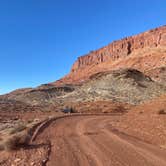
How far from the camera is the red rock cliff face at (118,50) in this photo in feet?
497

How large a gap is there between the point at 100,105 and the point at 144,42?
A: 12459 cm

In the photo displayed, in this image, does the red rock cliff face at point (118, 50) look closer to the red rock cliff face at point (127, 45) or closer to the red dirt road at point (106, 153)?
the red rock cliff face at point (127, 45)

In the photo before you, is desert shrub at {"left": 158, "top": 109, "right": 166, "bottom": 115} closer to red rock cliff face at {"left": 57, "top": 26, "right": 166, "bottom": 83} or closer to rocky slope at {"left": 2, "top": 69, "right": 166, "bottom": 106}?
rocky slope at {"left": 2, "top": 69, "right": 166, "bottom": 106}

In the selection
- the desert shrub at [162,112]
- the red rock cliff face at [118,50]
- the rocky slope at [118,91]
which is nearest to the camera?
the desert shrub at [162,112]

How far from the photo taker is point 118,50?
171 meters

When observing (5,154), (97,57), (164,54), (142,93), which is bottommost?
(5,154)

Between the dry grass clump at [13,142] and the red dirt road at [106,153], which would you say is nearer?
the red dirt road at [106,153]

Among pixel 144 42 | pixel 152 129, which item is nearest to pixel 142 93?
pixel 152 129

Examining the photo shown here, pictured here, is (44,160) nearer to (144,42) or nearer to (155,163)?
(155,163)

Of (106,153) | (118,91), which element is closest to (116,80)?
(118,91)

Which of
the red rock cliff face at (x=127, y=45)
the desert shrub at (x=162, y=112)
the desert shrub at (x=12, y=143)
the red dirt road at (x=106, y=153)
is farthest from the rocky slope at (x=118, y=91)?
the red rock cliff face at (x=127, y=45)

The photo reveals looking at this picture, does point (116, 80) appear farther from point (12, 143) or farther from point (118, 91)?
point (12, 143)

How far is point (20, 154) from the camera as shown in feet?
28.7

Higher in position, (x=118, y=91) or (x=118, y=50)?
(x=118, y=50)
